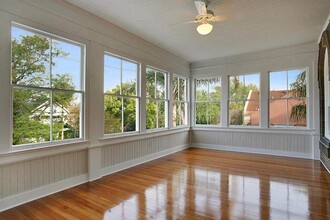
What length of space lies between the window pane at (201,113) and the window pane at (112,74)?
143 inches

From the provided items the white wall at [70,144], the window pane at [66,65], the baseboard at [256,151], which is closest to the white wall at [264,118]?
the baseboard at [256,151]

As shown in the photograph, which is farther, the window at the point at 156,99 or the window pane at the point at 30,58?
the window at the point at 156,99

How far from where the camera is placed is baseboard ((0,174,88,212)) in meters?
2.69

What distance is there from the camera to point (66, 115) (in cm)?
348

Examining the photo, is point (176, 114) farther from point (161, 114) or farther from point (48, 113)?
point (48, 113)

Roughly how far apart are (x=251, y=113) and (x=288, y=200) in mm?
3737

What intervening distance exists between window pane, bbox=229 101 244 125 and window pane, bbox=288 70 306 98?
55.5 inches

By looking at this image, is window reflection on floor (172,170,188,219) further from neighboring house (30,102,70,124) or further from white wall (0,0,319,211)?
neighboring house (30,102,70,124)

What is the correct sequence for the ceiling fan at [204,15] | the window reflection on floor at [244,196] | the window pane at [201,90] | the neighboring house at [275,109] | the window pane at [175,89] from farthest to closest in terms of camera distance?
the window pane at [201,90]
the window pane at [175,89]
the neighboring house at [275,109]
the ceiling fan at [204,15]
the window reflection on floor at [244,196]

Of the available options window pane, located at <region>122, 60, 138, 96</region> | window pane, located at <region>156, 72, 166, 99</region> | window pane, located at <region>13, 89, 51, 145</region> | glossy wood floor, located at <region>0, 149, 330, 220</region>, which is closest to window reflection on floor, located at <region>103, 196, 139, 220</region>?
glossy wood floor, located at <region>0, 149, 330, 220</region>

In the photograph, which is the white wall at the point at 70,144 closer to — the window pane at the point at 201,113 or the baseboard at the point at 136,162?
the baseboard at the point at 136,162

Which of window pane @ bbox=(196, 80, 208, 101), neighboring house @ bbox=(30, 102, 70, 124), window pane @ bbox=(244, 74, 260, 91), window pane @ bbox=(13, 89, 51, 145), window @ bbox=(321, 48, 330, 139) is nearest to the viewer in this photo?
window pane @ bbox=(13, 89, 51, 145)

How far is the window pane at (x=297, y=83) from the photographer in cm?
561

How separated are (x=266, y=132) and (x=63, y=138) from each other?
17.7ft
